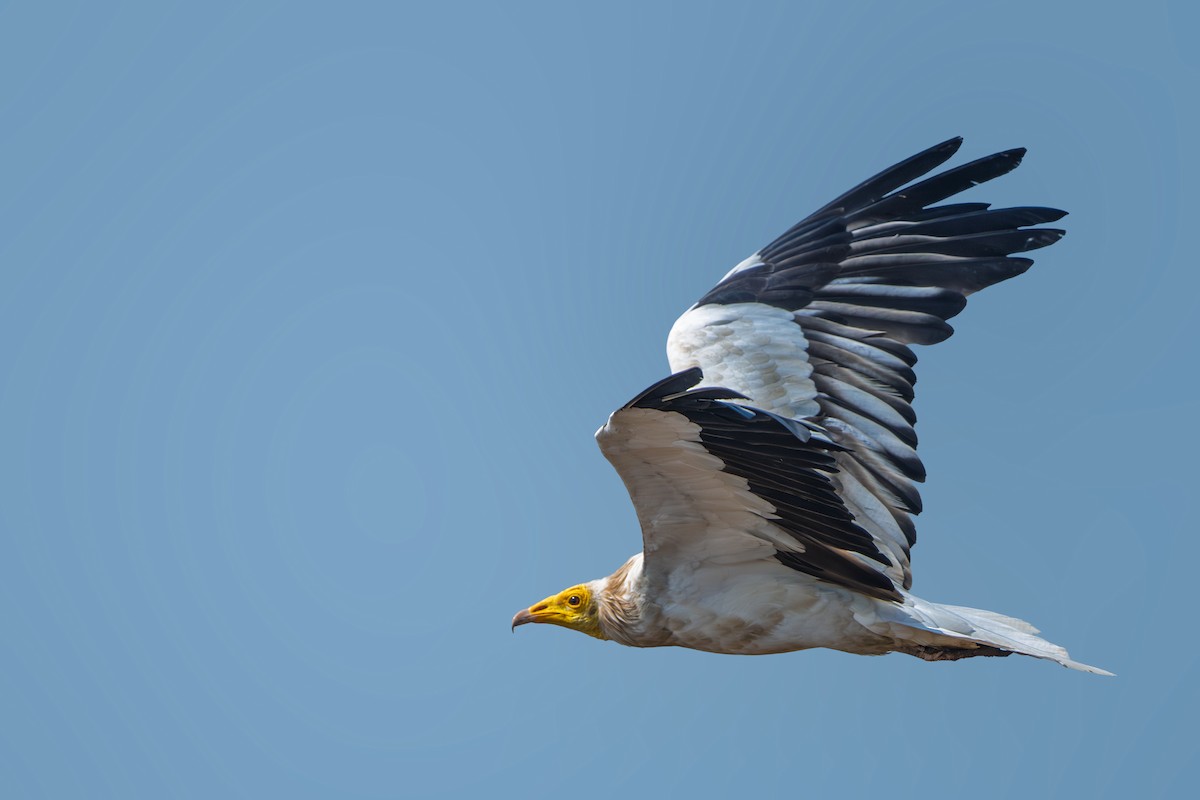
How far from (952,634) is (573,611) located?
2.18 metres

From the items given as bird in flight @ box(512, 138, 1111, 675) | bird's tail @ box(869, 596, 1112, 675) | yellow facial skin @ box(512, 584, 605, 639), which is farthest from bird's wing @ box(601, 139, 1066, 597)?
yellow facial skin @ box(512, 584, 605, 639)

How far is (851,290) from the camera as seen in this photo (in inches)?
338

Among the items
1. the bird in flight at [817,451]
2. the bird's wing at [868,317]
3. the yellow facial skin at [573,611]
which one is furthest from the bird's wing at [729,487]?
the yellow facial skin at [573,611]

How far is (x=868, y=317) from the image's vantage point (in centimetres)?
841

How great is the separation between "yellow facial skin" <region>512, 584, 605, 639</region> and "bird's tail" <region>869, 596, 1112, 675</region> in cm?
165

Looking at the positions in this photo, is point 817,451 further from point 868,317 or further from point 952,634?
point 868,317

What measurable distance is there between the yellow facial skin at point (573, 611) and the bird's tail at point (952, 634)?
165cm

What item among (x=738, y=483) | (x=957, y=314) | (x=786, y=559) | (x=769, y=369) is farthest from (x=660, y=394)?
(x=957, y=314)

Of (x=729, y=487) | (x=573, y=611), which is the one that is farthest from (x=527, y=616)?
(x=729, y=487)

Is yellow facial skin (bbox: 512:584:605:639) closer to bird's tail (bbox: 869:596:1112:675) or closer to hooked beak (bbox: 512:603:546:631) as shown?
hooked beak (bbox: 512:603:546:631)

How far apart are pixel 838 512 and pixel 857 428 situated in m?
1.64

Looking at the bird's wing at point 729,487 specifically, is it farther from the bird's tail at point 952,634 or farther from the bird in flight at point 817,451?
the bird's tail at point 952,634

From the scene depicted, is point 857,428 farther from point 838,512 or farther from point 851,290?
point 838,512

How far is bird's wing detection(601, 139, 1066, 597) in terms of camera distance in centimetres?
798
